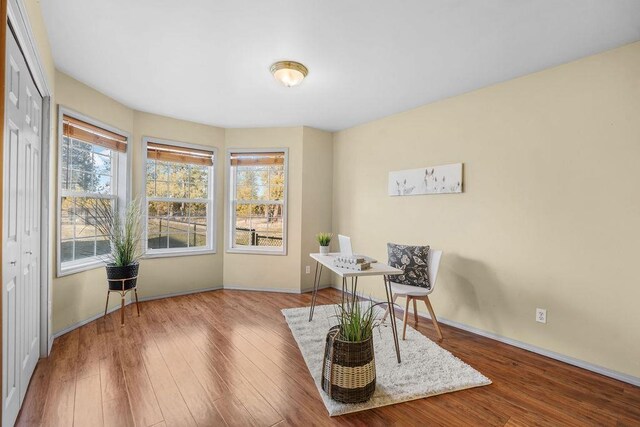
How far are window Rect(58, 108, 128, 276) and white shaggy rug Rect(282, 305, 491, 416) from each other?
2.38 metres

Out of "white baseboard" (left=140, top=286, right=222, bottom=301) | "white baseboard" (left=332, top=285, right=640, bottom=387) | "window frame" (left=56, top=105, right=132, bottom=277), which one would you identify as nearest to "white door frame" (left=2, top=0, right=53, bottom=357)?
"window frame" (left=56, top=105, right=132, bottom=277)

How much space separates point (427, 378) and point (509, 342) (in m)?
1.17

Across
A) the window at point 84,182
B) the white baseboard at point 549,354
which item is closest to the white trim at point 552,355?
the white baseboard at point 549,354

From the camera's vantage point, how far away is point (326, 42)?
2311mm

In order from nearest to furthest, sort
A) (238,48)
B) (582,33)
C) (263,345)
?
(582,33) → (238,48) → (263,345)

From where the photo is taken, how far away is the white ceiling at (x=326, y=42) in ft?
6.36

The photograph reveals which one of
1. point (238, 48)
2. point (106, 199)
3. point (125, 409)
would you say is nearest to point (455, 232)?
point (238, 48)

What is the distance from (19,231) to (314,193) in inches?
133

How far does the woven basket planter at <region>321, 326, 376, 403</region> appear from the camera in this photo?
1.93 meters

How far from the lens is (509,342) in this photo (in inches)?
113

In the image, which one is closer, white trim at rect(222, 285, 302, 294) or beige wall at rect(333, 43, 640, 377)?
beige wall at rect(333, 43, 640, 377)

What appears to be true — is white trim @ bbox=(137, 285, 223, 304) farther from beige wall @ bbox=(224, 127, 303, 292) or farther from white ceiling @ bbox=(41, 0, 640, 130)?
white ceiling @ bbox=(41, 0, 640, 130)

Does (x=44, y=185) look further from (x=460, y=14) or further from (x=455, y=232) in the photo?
(x=455, y=232)

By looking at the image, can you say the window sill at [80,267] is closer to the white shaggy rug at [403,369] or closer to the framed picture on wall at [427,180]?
A: the white shaggy rug at [403,369]
